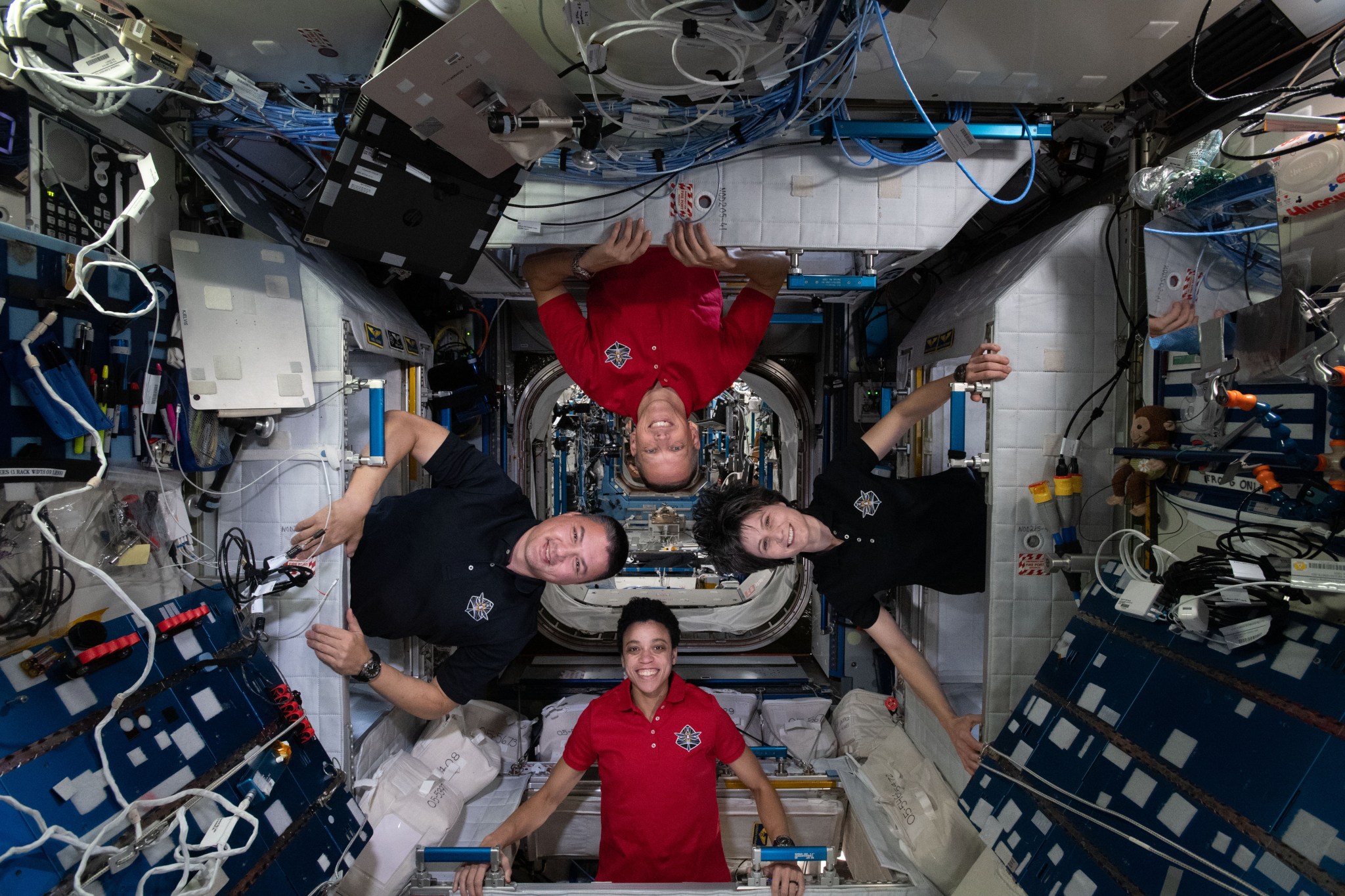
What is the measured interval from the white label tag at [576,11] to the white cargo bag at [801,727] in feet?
12.8

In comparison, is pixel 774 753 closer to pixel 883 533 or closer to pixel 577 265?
pixel 883 533

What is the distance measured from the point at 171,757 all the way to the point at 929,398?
3256 mm

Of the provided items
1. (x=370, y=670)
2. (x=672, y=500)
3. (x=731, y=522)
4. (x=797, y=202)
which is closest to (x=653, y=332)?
(x=797, y=202)

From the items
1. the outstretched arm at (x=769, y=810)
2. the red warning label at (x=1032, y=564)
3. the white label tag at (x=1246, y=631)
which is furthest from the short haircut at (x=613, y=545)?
the white label tag at (x=1246, y=631)

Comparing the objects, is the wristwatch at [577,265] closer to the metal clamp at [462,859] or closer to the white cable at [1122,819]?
the metal clamp at [462,859]

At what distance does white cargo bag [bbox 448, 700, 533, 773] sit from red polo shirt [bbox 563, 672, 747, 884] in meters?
1.08

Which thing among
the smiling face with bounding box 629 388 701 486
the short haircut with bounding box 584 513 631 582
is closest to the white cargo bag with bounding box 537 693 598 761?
the short haircut with bounding box 584 513 631 582

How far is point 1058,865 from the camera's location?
216 centimetres

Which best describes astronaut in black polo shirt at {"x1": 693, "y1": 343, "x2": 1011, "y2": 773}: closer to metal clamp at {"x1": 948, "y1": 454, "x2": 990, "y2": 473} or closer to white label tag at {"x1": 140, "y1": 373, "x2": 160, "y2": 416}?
metal clamp at {"x1": 948, "y1": 454, "x2": 990, "y2": 473}

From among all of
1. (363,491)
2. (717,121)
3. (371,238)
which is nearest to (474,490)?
(363,491)

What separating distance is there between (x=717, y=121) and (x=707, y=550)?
224 centimetres

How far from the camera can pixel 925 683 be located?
3064 millimetres

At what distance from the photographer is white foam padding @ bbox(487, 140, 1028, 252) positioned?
2.97m

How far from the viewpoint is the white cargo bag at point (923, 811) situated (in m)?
2.98
